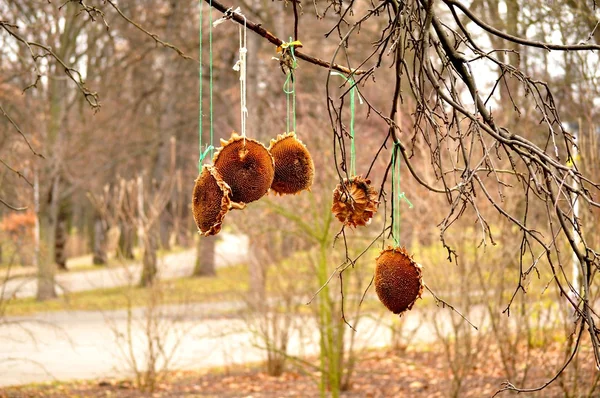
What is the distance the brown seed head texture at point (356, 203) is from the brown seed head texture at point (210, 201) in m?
0.42

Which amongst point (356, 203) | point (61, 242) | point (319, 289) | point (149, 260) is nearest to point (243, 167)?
point (356, 203)

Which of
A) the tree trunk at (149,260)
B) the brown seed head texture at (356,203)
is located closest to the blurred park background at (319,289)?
the tree trunk at (149,260)

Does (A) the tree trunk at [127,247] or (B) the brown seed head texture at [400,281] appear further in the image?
(A) the tree trunk at [127,247]

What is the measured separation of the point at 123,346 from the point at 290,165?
970 cm

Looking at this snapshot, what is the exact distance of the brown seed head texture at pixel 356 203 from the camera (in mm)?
2475

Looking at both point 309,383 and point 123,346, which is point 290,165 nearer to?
point 309,383

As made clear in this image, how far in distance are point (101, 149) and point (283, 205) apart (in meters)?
12.4

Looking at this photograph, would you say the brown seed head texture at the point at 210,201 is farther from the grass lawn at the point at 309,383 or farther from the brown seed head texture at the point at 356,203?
the grass lawn at the point at 309,383

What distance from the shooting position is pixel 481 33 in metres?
11.5

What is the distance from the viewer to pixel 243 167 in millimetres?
2240

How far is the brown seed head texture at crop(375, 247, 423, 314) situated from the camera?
236 centimetres

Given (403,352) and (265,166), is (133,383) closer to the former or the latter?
(403,352)

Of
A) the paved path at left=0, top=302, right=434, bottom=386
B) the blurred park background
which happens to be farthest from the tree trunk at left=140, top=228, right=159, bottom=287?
the paved path at left=0, top=302, right=434, bottom=386

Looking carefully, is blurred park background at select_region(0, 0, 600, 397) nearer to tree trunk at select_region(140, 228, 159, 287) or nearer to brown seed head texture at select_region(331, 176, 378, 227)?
tree trunk at select_region(140, 228, 159, 287)
